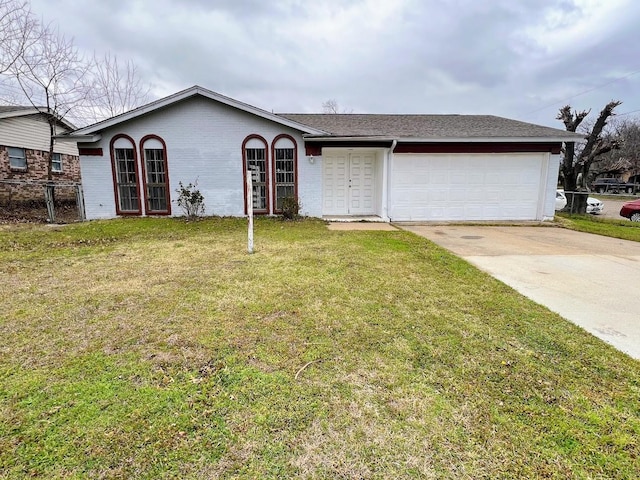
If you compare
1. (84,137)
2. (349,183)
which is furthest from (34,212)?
(349,183)

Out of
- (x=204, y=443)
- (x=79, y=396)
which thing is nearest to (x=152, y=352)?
(x=79, y=396)

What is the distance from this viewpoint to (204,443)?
190 cm

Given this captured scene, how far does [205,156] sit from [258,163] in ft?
5.63

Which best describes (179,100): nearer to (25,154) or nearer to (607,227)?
(25,154)

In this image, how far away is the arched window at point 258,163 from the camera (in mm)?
11078

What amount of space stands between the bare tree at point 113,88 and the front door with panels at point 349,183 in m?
12.9

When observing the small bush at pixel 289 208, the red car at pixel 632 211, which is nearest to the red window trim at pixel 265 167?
the small bush at pixel 289 208

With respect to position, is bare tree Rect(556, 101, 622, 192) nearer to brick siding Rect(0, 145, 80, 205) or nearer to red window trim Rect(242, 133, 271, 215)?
red window trim Rect(242, 133, 271, 215)

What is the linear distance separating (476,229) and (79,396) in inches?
392

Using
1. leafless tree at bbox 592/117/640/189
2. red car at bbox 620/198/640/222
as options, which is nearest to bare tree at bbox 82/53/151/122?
red car at bbox 620/198/640/222

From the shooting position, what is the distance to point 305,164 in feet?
36.9

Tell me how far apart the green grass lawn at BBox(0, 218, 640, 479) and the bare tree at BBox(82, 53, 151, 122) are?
16.3 m

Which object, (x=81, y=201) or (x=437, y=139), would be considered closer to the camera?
(x=437, y=139)

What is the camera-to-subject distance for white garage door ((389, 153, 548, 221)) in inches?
446
